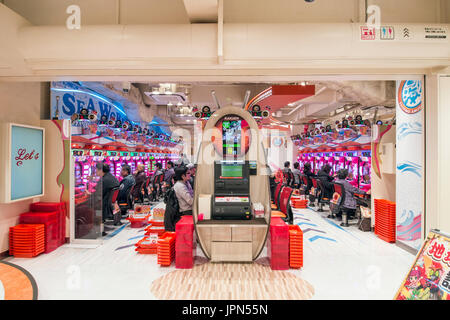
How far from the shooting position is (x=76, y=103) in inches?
252

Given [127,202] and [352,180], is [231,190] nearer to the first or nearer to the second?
[127,202]

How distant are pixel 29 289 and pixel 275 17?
3.94 m

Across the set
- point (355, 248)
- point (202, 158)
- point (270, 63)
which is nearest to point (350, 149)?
point (355, 248)

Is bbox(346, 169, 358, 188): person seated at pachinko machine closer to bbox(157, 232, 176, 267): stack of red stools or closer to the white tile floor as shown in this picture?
the white tile floor

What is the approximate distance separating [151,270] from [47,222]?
2059 millimetres

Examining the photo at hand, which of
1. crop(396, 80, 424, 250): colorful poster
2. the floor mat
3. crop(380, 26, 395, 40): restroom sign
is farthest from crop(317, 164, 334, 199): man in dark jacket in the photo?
crop(380, 26, 395, 40): restroom sign

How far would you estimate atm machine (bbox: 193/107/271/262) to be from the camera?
3.74m

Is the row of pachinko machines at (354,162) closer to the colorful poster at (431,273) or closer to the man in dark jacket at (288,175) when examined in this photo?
the man in dark jacket at (288,175)

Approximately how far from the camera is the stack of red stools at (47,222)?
4.23 meters

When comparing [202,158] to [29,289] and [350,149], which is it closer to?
[29,289]

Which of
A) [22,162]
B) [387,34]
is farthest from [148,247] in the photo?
[387,34]

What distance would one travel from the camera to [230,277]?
3389 millimetres

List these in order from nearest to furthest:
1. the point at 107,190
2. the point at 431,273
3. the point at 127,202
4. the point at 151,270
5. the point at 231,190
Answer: the point at 431,273 < the point at 151,270 < the point at 231,190 < the point at 107,190 < the point at 127,202

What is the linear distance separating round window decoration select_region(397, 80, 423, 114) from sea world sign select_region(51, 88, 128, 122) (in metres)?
6.37
